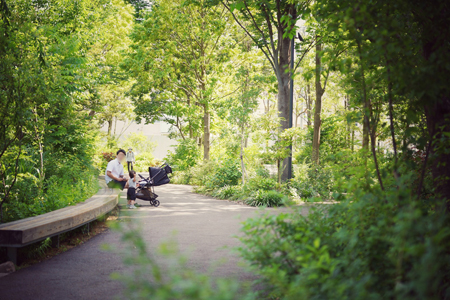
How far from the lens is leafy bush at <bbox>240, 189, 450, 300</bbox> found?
1.96 metres

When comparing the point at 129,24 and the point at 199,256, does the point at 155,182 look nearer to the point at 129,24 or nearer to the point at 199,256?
the point at 199,256

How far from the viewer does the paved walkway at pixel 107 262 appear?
4473 mm

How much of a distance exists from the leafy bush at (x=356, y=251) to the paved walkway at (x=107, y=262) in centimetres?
36

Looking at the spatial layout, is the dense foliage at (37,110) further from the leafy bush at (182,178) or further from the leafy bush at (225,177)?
the leafy bush at (182,178)

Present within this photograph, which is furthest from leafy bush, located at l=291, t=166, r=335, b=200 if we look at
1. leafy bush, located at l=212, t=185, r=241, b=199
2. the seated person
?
the seated person

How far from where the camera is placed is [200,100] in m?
20.9

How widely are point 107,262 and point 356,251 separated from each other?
435cm

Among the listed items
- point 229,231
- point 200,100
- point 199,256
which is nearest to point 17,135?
point 199,256

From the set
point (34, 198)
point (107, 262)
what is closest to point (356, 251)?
point (107, 262)

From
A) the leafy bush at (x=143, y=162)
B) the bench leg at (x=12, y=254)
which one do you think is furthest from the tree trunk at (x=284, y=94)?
the leafy bush at (x=143, y=162)

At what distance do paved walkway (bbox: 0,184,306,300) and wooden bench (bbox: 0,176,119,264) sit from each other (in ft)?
1.42

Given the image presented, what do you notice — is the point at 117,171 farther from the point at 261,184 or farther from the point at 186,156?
the point at 186,156

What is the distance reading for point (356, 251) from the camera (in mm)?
2539

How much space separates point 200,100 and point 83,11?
7.89 m
